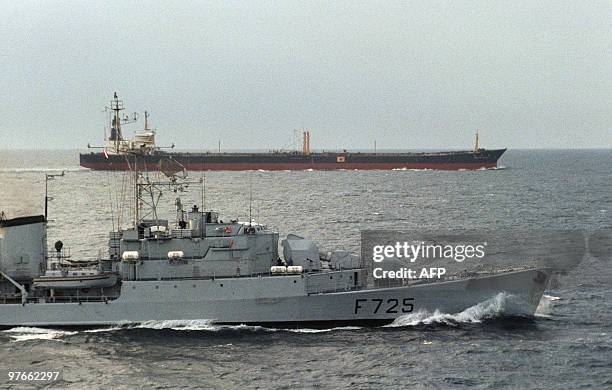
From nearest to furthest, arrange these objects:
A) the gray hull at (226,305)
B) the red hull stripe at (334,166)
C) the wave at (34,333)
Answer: the wave at (34,333), the gray hull at (226,305), the red hull stripe at (334,166)

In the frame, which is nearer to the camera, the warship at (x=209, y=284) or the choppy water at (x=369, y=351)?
the choppy water at (x=369, y=351)

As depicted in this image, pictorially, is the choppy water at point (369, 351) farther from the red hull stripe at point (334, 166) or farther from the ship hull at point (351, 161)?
the red hull stripe at point (334, 166)

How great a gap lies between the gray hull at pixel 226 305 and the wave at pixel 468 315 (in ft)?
2.97

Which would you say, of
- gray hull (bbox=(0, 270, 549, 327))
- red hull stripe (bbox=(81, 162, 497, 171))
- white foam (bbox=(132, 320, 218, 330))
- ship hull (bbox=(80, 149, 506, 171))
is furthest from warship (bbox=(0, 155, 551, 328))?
red hull stripe (bbox=(81, 162, 497, 171))

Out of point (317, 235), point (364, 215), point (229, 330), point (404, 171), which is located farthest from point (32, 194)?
point (229, 330)

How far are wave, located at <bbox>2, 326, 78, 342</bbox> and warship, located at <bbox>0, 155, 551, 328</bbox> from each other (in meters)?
0.26

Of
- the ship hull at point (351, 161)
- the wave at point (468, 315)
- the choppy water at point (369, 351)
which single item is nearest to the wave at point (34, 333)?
the choppy water at point (369, 351)

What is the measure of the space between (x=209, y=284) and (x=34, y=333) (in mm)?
7411

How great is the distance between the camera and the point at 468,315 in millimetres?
31406

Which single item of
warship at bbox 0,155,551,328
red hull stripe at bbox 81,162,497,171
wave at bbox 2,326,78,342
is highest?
red hull stripe at bbox 81,162,497,171

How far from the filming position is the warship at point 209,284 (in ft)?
99.1

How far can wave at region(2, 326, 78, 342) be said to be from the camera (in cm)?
2955

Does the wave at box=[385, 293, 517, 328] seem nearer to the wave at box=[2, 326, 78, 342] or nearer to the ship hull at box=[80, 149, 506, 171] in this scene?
Answer: the wave at box=[2, 326, 78, 342]

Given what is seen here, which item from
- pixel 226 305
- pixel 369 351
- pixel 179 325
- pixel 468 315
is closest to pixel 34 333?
pixel 179 325
